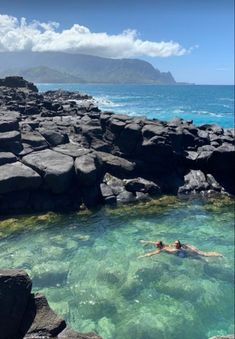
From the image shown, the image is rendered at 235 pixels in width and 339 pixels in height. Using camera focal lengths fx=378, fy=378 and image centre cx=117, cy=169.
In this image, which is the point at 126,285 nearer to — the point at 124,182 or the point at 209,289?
the point at 209,289

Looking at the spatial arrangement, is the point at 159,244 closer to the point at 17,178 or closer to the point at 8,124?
the point at 17,178

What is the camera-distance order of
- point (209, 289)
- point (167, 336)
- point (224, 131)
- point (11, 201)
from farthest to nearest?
point (224, 131) < point (11, 201) < point (209, 289) < point (167, 336)

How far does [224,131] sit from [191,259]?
30.2 m

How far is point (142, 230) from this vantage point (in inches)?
1187

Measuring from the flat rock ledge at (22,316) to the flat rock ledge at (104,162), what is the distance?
19580mm

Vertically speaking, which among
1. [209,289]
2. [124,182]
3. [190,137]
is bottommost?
[209,289]

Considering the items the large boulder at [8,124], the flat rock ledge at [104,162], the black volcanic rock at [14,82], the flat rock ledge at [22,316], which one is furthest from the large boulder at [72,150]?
the black volcanic rock at [14,82]

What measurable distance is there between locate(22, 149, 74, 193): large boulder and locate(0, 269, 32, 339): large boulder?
2017cm

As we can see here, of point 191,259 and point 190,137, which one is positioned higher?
point 190,137

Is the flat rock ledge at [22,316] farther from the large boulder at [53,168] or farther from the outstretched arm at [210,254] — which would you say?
the large boulder at [53,168]

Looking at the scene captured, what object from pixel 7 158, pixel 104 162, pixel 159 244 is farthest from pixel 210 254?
pixel 7 158

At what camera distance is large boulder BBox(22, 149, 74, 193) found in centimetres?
3275

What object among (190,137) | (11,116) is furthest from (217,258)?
(11,116)

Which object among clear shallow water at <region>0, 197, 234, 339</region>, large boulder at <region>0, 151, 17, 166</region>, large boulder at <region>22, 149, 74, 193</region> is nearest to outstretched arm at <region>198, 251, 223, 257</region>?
clear shallow water at <region>0, 197, 234, 339</region>
